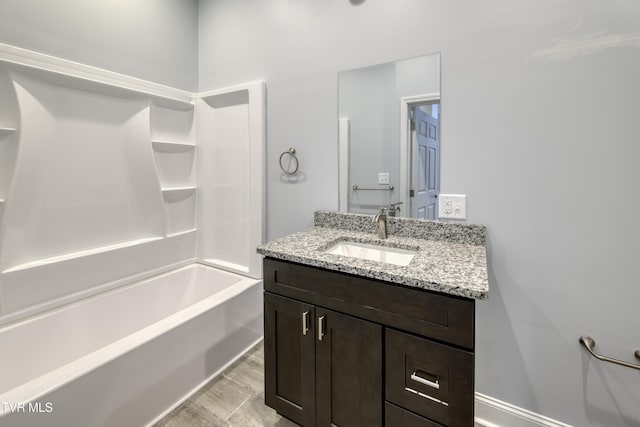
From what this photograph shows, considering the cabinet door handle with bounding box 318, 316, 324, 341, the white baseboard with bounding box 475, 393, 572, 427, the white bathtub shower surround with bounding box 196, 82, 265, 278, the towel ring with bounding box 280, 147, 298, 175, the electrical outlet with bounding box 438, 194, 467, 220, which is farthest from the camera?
the white bathtub shower surround with bounding box 196, 82, 265, 278

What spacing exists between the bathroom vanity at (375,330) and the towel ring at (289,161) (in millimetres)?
692

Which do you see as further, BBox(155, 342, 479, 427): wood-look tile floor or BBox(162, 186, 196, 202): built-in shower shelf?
BBox(162, 186, 196, 202): built-in shower shelf

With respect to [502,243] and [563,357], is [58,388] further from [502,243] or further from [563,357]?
[563,357]

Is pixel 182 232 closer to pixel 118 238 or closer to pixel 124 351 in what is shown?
pixel 118 238

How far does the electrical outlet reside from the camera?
4.82ft

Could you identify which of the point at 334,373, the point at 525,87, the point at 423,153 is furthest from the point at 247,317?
the point at 525,87

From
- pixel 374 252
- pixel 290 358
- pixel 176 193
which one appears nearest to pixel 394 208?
pixel 374 252

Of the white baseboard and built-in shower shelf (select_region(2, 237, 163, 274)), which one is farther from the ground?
built-in shower shelf (select_region(2, 237, 163, 274))

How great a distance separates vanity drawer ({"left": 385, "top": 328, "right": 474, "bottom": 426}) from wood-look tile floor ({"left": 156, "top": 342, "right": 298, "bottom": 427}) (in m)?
0.80

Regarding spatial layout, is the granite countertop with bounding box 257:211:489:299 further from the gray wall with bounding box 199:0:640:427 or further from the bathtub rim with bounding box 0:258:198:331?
the bathtub rim with bounding box 0:258:198:331

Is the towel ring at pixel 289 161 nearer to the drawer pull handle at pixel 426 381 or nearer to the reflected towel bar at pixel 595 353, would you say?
the drawer pull handle at pixel 426 381

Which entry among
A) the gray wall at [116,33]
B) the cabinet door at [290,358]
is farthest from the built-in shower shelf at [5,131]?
the cabinet door at [290,358]

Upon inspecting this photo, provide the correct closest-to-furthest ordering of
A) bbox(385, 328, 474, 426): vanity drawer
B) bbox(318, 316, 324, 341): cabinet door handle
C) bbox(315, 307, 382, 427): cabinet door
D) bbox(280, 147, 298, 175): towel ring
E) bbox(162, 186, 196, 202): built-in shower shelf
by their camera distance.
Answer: bbox(385, 328, 474, 426): vanity drawer < bbox(315, 307, 382, 427): cabinet door < bbox(318, 316, 324, 341): cabinet door handle < bbox(280, 147, 298, 175): towel ring < bbox(162, 186, 196, 202): built-in shower shelf

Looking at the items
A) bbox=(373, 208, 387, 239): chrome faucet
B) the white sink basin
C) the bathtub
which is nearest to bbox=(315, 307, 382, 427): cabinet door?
the white sink basin
